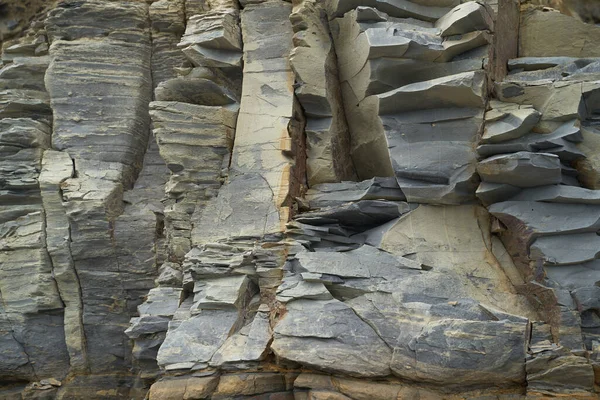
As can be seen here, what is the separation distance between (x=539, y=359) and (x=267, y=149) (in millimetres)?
5824

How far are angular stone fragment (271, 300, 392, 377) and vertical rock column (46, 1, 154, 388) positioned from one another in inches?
201

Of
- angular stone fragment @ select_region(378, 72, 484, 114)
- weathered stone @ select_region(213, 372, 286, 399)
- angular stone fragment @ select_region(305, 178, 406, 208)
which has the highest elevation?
angular stone fragment @ select_region(378, 72, 484, 114)

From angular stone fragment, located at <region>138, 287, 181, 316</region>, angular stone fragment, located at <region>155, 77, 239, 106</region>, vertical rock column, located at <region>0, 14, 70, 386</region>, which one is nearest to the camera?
angular stone fragment, located at <region>138, 287, 181, 316</region>

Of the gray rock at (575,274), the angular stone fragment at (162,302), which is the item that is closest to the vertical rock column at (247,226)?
the angular stone fragment at (162,302)

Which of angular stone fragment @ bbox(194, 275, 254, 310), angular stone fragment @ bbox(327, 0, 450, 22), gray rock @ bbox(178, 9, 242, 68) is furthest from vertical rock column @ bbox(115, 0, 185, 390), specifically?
angular stone fragment @ bbox(327, 0, 450, 22)

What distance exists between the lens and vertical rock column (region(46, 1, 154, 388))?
12547 millimetres

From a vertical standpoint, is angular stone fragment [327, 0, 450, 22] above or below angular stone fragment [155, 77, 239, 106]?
above

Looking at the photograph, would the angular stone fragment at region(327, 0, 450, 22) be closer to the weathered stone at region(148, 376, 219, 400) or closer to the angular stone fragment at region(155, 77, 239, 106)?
the angular stone fragment at region(155, 77, 239, 106)

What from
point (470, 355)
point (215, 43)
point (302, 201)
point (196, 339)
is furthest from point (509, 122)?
point (196, 339)

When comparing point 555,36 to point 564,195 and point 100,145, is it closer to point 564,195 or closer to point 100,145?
point 564,195

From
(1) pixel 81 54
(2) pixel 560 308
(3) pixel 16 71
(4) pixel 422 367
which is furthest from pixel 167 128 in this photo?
(2) pixel 560 308

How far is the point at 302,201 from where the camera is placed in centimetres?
1068

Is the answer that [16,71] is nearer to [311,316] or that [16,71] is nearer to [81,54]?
[81,54]

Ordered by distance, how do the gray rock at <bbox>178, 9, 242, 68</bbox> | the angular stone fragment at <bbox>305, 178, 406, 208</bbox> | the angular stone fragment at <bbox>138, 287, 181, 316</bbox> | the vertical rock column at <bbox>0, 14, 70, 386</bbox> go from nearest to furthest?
the angular stone fragment at <bbox>305, 178, 406, 208</bbox> → the angular stone fragment at <bbox>138, 287, 181, 316</bbox> → the gray rock at <bbox>178, 9, 242, 68</bbox> → the vertical rock column at <bbox>0, 14, 70, 386</bbox>
